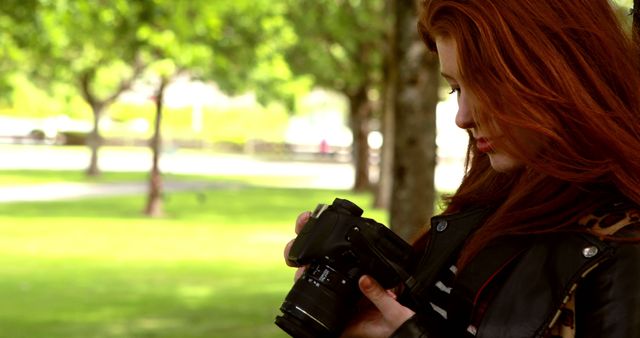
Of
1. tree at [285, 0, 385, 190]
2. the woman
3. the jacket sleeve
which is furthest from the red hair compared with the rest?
tree at [285, 0, 385, 190]

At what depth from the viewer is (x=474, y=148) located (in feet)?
7.92

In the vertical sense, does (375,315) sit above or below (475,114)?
below

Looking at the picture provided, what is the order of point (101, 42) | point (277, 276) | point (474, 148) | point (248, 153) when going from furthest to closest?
1. point (248, 153)
2. point (101, 42)
3. point (277, 276)
4. point (474, 148)

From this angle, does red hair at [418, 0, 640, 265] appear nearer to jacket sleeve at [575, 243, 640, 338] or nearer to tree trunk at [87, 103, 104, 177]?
jacket sleeve at [575, 243, 640, 338]

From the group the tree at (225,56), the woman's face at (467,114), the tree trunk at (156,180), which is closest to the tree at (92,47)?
the tree at (225,56)

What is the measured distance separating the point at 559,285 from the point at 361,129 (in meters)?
32.7

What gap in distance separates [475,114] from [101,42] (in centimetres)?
2549

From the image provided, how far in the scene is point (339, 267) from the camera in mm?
2189

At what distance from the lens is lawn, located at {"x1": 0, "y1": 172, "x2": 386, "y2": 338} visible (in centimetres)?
1197

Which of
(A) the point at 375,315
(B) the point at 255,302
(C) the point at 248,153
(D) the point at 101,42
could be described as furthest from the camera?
(C) the point at 248,153

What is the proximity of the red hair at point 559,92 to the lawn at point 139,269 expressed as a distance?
9412 millimetres

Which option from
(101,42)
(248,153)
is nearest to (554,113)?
(101,42)

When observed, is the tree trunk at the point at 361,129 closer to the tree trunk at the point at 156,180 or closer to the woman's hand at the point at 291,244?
the tree trunk at the point at 156,180

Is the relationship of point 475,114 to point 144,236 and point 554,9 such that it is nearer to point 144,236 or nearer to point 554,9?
point 554,9
